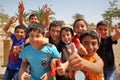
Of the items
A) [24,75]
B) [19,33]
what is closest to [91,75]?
[24,75]

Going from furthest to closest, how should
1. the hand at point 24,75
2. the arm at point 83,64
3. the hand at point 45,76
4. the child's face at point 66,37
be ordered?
the child's face at point 66,37, the hand at point 24,75, the hand at point 45,76, the arm at point 83,64

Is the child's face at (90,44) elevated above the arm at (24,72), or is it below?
above

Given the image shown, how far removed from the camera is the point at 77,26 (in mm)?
4238

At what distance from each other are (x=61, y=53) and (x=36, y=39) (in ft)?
2.65

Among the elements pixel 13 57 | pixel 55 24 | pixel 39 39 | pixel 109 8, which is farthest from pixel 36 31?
pixel 109 8

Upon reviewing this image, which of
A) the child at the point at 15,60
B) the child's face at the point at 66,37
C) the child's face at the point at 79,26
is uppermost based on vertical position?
the child's face at the point at 79,26

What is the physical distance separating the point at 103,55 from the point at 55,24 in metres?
1.08

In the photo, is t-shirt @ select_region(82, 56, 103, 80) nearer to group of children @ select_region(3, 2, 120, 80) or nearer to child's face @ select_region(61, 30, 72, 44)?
group of children @ select_region(3, 2, 120, 80)

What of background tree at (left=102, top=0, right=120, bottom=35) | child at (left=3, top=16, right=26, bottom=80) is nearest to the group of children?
child at (left=3, top=16, right=26, bottom=80)

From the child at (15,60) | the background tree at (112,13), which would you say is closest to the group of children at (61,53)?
the child at (15,60)

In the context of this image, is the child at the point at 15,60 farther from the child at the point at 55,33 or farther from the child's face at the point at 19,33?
the child at the point at 55,33

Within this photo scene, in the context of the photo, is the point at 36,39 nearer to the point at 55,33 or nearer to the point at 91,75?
the point at 55,33

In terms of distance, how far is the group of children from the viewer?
2357mm

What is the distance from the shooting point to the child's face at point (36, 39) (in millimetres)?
3295
